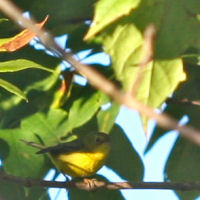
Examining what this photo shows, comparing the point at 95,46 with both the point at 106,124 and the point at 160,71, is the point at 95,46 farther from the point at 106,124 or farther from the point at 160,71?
the point at 160,71

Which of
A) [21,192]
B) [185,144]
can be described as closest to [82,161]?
[21,192]

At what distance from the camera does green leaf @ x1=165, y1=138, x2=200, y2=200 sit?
209 centimetres

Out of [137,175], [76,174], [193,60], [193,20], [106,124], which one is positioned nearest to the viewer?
[193,20]

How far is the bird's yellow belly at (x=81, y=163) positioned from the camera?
3477 mm

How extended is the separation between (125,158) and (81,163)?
6.04ft

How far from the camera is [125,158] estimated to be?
223 centimetres

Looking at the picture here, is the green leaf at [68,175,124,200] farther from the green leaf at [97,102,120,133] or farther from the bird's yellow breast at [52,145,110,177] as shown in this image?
the bird's yellow breast at [52,145,110,177]

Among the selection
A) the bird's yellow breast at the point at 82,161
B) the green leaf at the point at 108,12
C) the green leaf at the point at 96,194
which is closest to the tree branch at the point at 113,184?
the green leaf at the point at 96,194

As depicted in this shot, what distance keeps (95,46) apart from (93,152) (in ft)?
7.18

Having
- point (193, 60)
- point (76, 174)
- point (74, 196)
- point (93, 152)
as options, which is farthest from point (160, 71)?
point (93, 152)

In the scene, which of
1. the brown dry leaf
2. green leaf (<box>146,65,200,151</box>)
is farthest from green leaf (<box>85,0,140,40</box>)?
green leaf (<box>146,65,200,151</box>)

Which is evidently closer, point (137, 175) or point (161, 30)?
point (161, 30)

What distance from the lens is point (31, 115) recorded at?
7.22 ft

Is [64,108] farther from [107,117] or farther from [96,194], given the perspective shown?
[96,194]
